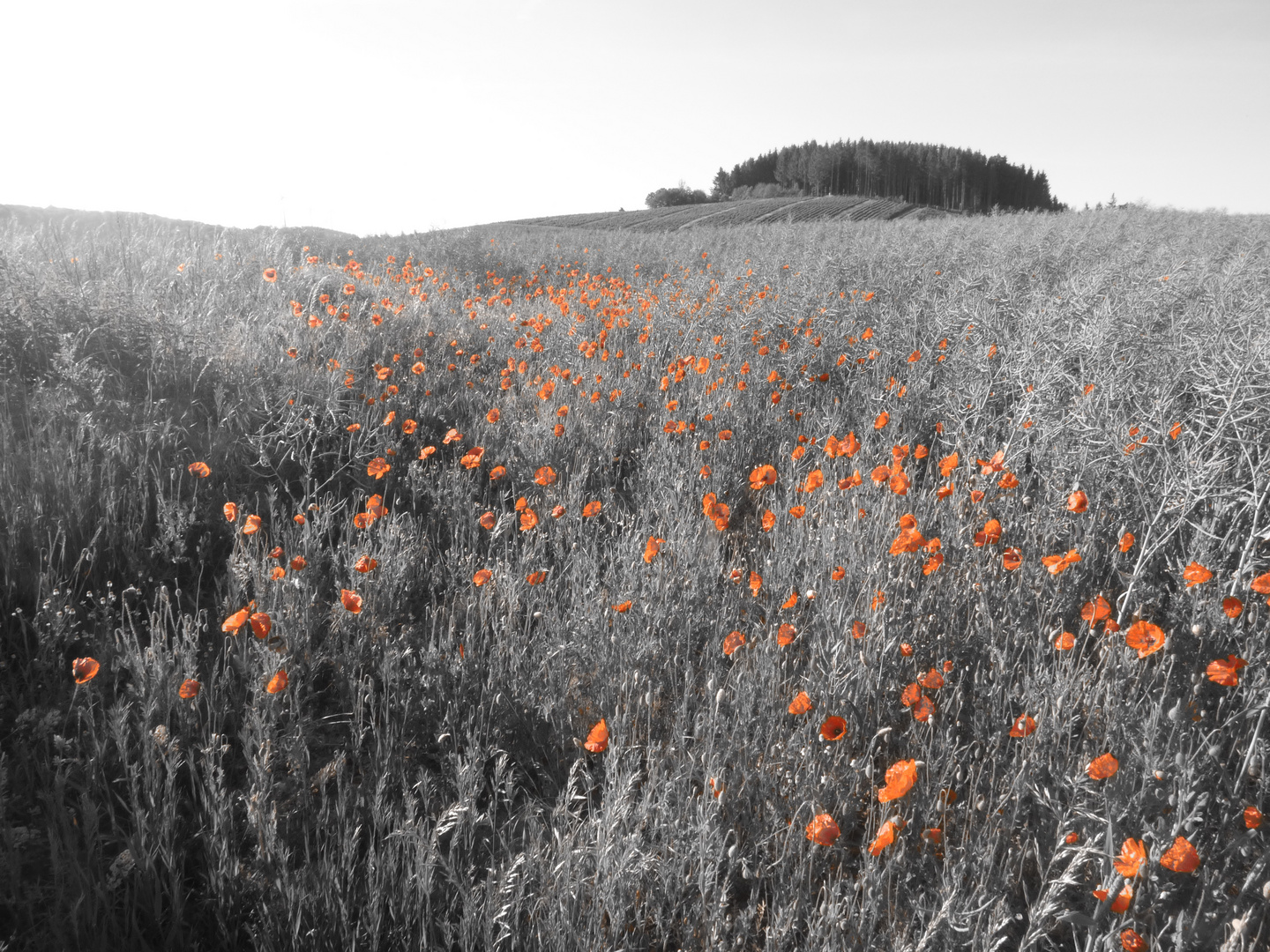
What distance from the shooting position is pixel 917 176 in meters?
59.8

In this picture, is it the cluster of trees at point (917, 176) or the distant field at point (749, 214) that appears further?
the cluster of trees at point (917, 176)

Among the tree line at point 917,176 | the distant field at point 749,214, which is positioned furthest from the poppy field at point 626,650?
the tree line at point 917,176

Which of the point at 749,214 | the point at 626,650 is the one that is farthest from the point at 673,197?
the point at 626,650

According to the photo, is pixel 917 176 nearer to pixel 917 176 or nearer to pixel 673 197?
pixel 917 176

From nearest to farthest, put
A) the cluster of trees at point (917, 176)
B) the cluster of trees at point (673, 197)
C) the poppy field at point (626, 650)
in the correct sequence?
the poppy field at point (626, 650) → the cluster of trees at point (673, 197) → the cluster of trees at point (917, 176)

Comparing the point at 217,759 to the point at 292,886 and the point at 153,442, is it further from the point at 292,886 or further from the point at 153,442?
the point at 153,442

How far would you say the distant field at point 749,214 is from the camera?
28.8 meters

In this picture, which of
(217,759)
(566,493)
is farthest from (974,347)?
(217,759)

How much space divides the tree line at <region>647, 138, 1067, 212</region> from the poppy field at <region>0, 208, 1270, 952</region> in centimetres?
5923

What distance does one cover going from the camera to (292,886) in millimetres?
1329

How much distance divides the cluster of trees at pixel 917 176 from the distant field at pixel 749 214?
79.8 feet

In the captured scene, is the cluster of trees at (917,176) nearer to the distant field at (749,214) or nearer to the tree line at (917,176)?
the tree line at (917,176)

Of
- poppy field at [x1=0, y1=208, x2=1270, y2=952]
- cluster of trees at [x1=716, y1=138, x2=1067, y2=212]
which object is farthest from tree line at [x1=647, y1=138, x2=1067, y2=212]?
poppy field at [x1=0, y1=208, x2=1270, y2=952]

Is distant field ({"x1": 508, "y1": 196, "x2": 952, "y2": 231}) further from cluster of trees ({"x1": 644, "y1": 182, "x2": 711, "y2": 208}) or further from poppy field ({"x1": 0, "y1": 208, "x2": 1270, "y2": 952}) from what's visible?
poppy field ({"x1": 0, "y1": 208, "x2": 1270, "y2": 952})
